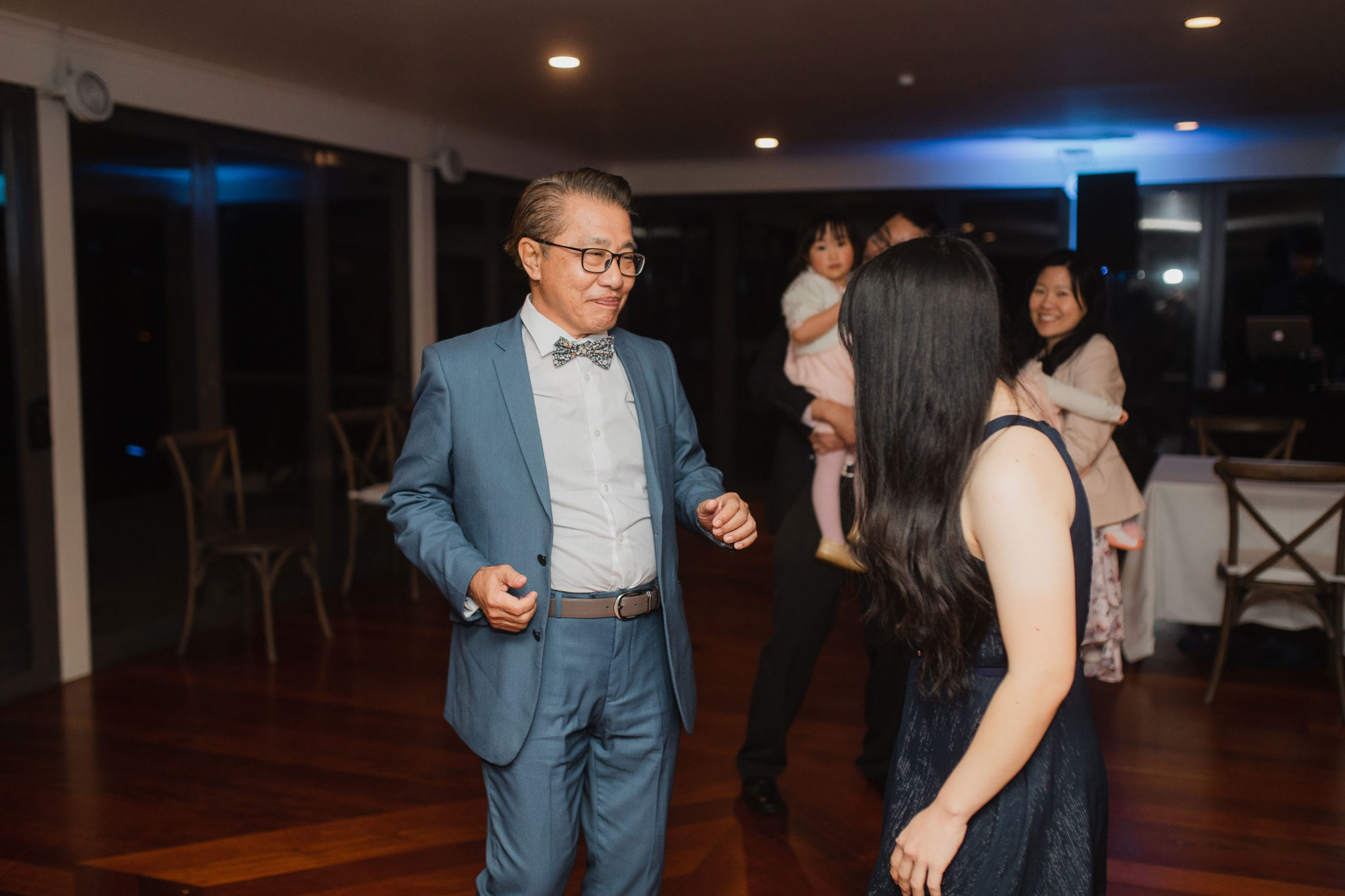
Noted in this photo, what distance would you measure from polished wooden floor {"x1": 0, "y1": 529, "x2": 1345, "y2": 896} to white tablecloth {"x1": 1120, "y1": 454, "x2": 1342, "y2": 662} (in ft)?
0.78

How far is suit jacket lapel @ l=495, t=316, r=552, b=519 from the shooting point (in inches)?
70.7

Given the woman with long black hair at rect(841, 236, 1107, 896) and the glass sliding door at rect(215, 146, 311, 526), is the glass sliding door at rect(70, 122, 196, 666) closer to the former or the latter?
the glass sliding door at rect(215, 146, 311, 526)

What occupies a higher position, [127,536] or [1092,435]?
[1092,435]

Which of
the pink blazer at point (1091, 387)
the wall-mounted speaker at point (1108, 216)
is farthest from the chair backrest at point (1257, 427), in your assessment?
the pink blazer at point (1091, 387)

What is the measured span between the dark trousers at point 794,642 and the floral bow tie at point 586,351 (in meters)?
1.24

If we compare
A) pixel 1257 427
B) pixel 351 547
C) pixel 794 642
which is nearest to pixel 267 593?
pixel 351 547

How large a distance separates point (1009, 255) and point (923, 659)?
738 centimetres

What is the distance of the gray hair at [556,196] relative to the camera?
1.82 metres

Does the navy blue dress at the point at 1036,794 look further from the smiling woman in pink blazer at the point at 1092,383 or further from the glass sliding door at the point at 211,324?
the glass sliding door at the point at 211,324

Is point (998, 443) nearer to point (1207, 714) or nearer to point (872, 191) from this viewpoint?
point (1207, 714)

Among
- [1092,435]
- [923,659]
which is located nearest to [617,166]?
[1092,435]

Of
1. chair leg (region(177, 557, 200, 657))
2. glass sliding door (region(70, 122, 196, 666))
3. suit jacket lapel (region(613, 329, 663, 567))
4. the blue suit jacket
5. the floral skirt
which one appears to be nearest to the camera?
the blue suit jacket

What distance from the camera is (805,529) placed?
3000mm

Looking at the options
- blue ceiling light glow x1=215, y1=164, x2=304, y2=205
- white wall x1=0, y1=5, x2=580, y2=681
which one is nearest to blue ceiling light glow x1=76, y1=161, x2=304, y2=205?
blue ceiling light glow x1=215, y1=164, x2=304, y2=205
